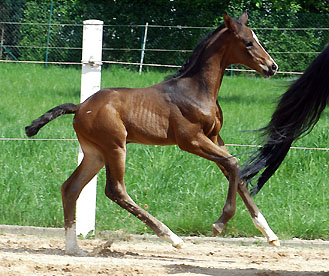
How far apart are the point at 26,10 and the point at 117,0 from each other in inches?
146

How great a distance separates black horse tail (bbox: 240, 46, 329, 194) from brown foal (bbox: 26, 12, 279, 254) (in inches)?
17.3

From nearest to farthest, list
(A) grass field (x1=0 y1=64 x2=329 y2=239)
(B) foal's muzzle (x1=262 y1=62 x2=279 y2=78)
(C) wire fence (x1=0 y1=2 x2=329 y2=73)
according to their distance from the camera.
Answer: (B) foal's muzzle (x1=262 y1=62 x2=279 y2=78) → (A) grass field (x1=0 y1=64 x2=329 y2=239) → (C) wire fence (x1=0 y1=2 x2=329 y2=73)

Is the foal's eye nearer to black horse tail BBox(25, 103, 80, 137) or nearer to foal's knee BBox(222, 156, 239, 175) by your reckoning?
foal's knee BBox(222, 156, 239, 175)

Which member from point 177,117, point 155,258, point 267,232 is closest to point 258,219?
point 267,232

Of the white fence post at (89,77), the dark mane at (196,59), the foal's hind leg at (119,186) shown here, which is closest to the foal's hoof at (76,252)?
the foal's hind leg at (119,186)

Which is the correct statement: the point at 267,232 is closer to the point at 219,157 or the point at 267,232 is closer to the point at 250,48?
the point at 219,157

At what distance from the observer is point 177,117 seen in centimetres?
539

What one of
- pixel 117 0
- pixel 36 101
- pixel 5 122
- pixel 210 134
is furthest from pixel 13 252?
pixel 117 0

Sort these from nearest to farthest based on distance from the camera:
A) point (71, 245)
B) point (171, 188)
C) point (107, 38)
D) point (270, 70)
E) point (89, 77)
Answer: point (270, 70) < point (71, 245) < point (89, 77) < point (171, 188) < point (107, 38)

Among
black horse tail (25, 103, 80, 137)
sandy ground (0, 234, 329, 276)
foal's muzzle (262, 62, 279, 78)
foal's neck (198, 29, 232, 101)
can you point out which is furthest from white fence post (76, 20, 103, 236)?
foal's muzzle (262, 62, 279, 78)

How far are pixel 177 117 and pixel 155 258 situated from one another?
118cm

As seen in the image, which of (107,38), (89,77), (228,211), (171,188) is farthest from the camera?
(107,38)

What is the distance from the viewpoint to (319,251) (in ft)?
20.3

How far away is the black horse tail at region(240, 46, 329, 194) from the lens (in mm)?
4707
